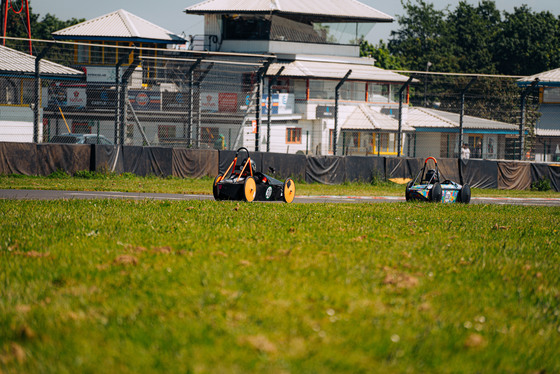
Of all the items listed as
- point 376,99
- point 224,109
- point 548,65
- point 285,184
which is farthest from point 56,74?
point 548,65

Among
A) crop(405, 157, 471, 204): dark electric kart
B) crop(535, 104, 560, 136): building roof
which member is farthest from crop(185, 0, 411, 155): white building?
crop(405, 157, 471, 204): dark electric kart

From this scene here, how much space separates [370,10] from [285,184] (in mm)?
44668

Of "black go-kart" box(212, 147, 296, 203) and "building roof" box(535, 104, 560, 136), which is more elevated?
"building roof" box(535, 104, 560, 136)

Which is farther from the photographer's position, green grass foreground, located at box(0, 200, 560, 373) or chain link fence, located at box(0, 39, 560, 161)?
chain link fence, located at box(0, 39, 560, 161)

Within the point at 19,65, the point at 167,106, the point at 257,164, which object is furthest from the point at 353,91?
the point at 257,164

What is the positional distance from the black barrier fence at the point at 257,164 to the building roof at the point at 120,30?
2699 centimetres

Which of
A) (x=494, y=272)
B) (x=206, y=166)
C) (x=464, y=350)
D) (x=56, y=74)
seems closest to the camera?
(x=464, y=350)

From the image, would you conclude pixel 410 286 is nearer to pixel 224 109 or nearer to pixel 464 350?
pixel 464 350

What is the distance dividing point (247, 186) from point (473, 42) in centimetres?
9491

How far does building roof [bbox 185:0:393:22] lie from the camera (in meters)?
52.9

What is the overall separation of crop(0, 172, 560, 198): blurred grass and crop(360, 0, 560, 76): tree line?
54.2 m

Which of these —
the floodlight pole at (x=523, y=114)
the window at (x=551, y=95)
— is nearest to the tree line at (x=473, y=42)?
the window at (x=551, y=95)

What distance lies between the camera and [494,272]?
6328mm

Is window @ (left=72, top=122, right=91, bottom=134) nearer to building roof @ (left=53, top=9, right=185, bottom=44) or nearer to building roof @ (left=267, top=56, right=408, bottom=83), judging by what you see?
building roof @ (left=53, top=9, right=185, bottom=44)
